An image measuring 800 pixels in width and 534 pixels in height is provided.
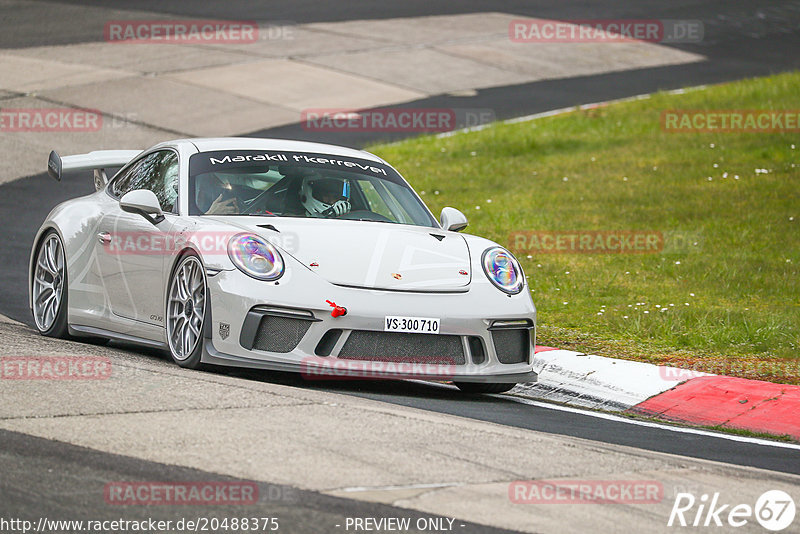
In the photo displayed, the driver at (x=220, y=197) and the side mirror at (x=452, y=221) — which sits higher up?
the driver at (x=220, y=197)

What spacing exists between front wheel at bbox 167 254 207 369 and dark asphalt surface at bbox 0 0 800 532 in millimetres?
518

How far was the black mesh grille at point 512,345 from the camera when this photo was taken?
7.38 meters

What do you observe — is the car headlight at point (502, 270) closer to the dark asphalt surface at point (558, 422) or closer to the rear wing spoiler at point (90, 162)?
the dark asphalt surface at point (558, 422)

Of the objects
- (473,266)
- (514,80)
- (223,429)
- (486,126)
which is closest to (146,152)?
(473,266)

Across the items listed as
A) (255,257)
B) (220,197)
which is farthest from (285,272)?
(220,197)

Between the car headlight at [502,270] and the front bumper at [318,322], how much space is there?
0.46 metres

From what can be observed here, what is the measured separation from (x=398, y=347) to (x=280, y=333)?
2.11ft

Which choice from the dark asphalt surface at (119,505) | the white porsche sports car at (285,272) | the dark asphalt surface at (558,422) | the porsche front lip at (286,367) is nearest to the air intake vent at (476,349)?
the white porsche sports car at (285,272)

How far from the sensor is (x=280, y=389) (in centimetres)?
649

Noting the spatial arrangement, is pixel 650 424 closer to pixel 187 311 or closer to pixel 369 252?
pixel 369 252

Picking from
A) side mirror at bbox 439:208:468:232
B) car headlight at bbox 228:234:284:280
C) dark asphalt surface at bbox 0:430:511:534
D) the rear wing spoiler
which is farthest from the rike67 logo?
the rear wing spoiler

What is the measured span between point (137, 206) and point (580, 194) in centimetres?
878

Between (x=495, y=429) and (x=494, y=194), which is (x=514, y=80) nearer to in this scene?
(x=494, y=194)

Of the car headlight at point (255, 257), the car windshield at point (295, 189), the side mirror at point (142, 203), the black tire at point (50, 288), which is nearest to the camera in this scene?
the car headlight at point (255, 257)
